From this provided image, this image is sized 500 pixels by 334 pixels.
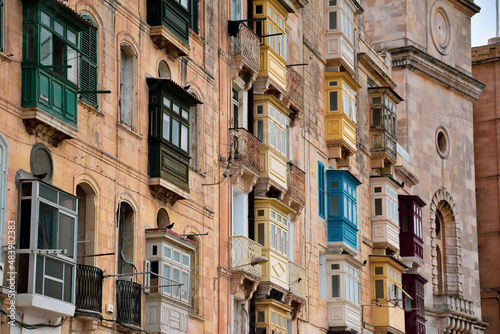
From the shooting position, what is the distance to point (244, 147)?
114ft

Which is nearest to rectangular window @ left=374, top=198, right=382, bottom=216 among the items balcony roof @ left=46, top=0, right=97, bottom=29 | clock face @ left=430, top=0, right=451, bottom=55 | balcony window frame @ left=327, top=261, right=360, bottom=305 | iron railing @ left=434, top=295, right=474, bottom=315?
balcony window frame @ left=327, top=261, right=360, bottom=305

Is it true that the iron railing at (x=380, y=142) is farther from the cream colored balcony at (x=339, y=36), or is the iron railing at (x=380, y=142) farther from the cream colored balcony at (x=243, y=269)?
the cream colored balcony at (x=243, y=269)

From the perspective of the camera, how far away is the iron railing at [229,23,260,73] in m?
35.2

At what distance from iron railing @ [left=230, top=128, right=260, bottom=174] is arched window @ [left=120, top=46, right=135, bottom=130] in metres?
5.89

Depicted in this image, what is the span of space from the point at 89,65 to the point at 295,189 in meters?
13.3

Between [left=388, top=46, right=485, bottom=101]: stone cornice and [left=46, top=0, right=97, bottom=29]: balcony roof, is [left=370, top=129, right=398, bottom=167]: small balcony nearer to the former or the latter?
[left=388, top=46, right=485, bottom=101]: stone cornice

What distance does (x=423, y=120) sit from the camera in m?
59.0

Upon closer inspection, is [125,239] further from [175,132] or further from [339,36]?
[339,36]

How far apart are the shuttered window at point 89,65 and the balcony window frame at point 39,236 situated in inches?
122

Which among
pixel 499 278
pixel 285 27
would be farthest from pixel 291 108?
pixel 499 278

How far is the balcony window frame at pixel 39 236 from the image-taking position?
2297 centimetres

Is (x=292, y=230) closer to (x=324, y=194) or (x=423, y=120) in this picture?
(x=324, y=194)

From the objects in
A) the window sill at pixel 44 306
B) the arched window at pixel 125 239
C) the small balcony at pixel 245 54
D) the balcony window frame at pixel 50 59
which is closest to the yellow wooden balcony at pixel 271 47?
the small balcony at pixel 245 54

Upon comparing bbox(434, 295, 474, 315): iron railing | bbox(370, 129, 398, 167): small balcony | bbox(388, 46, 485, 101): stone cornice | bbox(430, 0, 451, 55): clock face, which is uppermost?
bbox(430, 0, 451, 55): clock face
